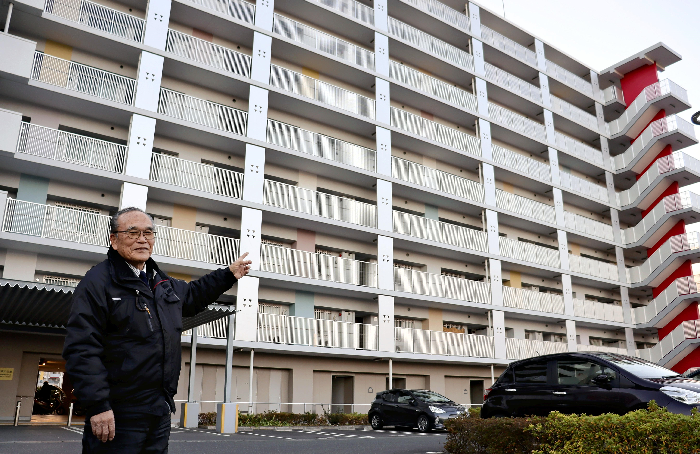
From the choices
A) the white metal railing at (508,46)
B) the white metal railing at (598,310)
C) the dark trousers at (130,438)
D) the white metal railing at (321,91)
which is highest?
the white metal railing at (508,46)

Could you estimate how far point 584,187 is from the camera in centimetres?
3950

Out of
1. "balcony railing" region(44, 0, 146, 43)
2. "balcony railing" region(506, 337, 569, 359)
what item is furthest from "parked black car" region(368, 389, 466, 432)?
"balcony railing" region(44, 0, 146, 43)

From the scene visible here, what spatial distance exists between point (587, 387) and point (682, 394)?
4.82 feet

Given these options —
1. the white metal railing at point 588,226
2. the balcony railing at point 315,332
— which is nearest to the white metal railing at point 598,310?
the white metal railing at point 588,226

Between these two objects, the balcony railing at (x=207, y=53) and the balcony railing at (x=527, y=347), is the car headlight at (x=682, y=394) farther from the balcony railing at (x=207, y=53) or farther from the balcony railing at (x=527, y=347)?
the balcony railing at (x=527, y=347)

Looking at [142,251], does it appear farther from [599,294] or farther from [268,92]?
[599,294]

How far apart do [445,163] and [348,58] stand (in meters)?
8.73

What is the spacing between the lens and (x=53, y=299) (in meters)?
15.1

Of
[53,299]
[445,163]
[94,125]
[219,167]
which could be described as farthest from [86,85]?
[445,163]

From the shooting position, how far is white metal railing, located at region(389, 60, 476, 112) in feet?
104

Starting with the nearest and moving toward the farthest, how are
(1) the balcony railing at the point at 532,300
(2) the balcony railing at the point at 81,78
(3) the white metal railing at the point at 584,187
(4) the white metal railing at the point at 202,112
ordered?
(2) the balcony railing at the point at 81,78, (4) the white metal railing at the point at 202,112, (1) the balcony railing at the point at 532,300, (3) the white metal railing at the point at 584,187

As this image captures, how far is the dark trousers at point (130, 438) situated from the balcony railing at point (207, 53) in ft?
76.7

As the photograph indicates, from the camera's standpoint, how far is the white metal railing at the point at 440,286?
1123 inches

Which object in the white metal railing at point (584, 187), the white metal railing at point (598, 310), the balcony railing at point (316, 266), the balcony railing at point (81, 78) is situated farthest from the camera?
the white metal railing at point (584, 187)
